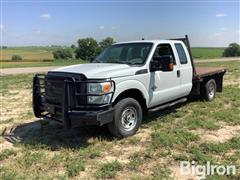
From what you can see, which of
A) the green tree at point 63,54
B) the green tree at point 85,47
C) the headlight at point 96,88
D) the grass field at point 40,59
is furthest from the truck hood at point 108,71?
the green tree at point 63,54

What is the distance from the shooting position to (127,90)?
5832mm

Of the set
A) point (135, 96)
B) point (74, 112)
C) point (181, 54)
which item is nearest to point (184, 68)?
point (181, 54)

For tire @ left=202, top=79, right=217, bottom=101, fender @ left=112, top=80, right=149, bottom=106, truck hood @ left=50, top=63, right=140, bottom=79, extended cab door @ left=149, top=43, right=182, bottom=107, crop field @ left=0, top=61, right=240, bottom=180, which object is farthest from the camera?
tire @ left=202, top=79, right=217, bottom=101

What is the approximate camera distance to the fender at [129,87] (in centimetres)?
549

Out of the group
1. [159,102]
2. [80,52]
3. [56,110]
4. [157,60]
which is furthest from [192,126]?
[80,52]

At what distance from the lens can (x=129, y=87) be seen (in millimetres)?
5727

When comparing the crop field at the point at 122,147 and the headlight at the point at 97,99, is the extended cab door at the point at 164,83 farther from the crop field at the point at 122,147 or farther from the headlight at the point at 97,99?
the headlight at the point at 97,99

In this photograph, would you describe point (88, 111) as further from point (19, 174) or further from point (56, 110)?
point (19, 174)

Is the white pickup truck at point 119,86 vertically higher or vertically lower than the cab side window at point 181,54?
lower

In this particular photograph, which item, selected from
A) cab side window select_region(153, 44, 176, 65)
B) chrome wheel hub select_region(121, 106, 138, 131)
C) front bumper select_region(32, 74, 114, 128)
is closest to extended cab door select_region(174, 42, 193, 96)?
cab side window select_region(153, 44, 176, 65)

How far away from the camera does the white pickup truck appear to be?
5.23 m

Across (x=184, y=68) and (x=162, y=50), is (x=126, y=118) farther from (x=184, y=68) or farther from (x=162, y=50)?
(x=184, y=68)

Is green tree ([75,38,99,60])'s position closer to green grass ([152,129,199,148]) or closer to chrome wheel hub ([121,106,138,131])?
chrome wheel hub ([121,106,138,131])

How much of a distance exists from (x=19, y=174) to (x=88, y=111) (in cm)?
153
